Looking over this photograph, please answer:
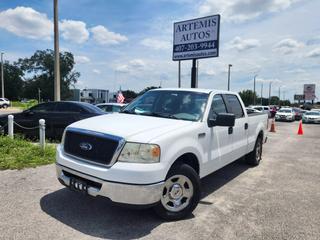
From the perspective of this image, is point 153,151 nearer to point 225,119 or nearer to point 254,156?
point 225,119

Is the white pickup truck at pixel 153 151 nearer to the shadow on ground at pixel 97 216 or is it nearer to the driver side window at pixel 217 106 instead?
the driver side window at pixel 217 106

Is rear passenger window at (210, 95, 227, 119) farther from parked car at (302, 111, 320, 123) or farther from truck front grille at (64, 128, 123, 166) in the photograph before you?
parked car at (302, 111, 320, 123)

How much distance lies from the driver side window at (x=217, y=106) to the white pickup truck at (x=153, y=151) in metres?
0.02

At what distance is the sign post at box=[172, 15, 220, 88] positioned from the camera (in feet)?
43.0

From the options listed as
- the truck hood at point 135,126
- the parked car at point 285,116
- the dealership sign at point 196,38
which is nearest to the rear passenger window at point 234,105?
the truck hood at point 135,126

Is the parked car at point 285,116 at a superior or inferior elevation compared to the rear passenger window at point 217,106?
inferior

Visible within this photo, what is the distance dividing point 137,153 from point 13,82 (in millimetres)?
99073

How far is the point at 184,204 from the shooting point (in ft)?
13.9

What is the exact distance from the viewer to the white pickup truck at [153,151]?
3625mm

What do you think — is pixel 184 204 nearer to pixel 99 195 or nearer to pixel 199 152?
pixel 199 152

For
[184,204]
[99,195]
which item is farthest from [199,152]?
[99,195]

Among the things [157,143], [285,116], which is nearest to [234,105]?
[157,143]

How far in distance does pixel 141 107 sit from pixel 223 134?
154cm

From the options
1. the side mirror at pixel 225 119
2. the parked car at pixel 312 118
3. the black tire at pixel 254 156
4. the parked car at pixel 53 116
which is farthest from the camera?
the parked car at pixel 312 118
